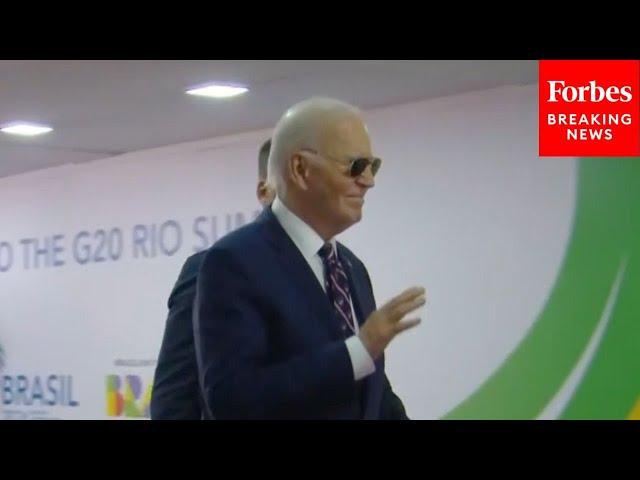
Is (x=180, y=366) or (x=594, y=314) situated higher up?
(x=594, y=314)

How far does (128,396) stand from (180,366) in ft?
14.2

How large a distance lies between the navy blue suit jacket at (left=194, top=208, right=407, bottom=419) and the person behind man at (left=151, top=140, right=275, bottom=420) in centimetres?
19

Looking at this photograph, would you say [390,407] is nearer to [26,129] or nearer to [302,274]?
[302,274]

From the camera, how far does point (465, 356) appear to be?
4.79 m

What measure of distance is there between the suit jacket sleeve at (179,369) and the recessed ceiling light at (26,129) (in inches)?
156

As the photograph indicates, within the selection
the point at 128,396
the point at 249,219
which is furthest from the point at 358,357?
the point at 128,396

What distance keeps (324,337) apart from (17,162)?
5373 mm

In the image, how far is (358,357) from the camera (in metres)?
1.53

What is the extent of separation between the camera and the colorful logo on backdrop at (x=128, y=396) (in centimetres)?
594

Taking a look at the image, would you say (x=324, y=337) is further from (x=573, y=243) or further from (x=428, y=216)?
(x=428, y=216)

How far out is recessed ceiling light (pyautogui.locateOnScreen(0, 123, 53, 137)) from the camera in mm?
5664

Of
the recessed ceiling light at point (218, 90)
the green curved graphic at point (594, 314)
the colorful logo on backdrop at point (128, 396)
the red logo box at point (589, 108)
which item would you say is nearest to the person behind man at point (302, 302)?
the red logo box at point (589, 108)

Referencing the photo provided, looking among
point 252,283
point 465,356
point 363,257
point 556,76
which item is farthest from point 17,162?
point 252,283

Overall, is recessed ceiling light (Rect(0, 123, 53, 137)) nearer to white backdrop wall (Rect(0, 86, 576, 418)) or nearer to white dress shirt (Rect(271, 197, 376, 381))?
white backdrop wall (Rect(0, 86, 576, 418))
